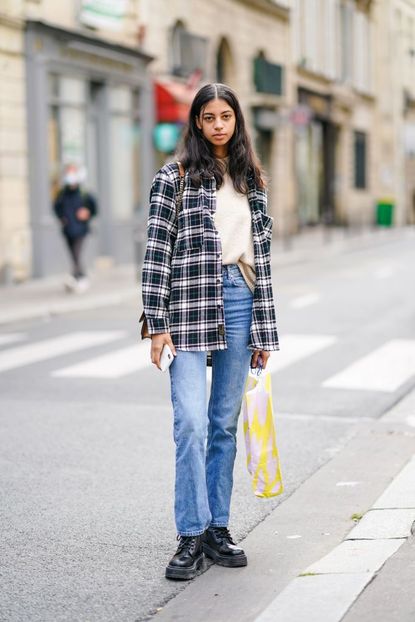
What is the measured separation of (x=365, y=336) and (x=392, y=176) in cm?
3752

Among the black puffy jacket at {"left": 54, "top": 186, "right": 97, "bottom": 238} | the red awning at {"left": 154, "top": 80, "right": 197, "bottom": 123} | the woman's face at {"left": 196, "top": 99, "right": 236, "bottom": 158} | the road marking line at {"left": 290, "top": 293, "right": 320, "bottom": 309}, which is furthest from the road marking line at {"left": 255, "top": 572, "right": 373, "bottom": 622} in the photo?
the red awning at {"left": 154, "top": 80, "right": 197, "bottom": 123}

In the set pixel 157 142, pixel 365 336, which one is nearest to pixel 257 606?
pixel 365 336

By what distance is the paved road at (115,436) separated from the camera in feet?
15.3

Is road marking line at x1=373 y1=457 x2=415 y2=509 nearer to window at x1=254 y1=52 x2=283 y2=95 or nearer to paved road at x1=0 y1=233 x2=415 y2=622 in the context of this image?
paved road at x1=0 y1=233 x2=415 y2=622

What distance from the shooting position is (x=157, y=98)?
26500 mm

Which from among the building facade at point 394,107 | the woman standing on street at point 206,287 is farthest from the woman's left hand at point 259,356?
the building facade at point 394,107

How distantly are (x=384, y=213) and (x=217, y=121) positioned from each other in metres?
41.9

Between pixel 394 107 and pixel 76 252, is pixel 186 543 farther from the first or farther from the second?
pixel 394 107

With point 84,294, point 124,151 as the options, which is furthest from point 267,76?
point 84,294

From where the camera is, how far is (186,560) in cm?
462

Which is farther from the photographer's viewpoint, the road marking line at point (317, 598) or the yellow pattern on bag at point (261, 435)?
the yellow pattern on bag at point (261, 435)

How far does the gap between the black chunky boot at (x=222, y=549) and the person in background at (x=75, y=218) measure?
1360 cm

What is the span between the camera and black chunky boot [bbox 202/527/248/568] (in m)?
4.74

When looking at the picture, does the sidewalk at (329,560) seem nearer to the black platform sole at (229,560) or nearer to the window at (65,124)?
the black platform sole at (229,560)
